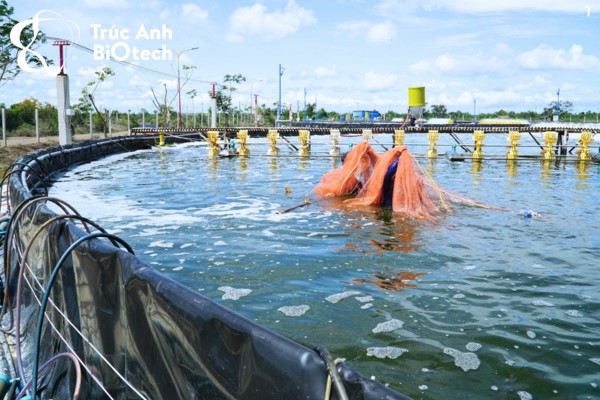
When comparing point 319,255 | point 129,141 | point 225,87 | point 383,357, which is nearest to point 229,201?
point 319,255

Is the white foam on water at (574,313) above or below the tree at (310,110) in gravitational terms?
below

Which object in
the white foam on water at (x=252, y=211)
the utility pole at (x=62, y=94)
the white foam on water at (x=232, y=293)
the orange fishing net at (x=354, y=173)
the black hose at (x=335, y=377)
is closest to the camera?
the black hose at (x=335, y=377)

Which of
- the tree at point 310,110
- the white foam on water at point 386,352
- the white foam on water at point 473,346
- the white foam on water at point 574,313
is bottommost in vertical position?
the white foam on water at point 386,352

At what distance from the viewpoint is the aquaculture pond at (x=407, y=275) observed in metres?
4.86

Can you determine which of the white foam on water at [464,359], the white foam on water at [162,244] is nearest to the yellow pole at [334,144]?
the white foam on water at [162,244]

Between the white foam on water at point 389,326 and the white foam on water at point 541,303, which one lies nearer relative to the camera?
the white foam on water at point 389,326

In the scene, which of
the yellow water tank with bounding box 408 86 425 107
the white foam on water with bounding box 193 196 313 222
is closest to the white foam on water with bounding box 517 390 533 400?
the white foam on water with bounding box 193 196 313 222

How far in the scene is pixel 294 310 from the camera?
6207 mm

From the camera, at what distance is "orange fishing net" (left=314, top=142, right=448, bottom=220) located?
1206 centimetres

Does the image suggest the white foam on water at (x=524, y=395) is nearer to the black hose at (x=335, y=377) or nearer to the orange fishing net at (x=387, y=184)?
the black hose at (x=335, y=377)

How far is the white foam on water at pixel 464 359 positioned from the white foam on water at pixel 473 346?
0.11m

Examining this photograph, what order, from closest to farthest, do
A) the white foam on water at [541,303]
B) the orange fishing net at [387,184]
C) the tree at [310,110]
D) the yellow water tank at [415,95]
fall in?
the white foam on water at [541,303]
the orange fishing net at [387,184]
the yellow water tank at [415,95]
the tree at [310,110]

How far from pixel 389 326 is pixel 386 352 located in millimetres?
606

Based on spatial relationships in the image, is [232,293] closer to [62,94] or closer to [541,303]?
[541,303]
